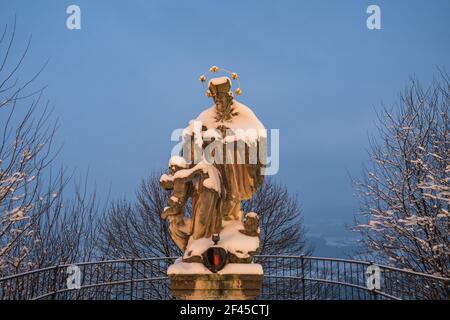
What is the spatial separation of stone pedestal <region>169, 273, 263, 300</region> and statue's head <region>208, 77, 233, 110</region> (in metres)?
2.46

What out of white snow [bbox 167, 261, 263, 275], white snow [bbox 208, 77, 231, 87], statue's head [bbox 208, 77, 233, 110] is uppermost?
white snow [bbox 208, 77, 231, 87]

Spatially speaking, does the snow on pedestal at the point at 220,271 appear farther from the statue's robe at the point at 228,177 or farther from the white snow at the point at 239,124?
the white snow at the point at 239,124

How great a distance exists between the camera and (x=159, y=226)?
13945 millimetres

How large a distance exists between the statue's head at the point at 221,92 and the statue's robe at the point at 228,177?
196mm

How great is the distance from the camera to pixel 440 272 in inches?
276

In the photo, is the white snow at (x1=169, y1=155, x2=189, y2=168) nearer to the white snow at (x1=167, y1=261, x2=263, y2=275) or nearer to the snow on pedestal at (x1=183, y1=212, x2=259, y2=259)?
the snow on pedestal at (x1=183, y1=212, x2=259, y2=259)

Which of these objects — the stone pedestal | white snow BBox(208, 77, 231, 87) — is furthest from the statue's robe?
the stone pedestal

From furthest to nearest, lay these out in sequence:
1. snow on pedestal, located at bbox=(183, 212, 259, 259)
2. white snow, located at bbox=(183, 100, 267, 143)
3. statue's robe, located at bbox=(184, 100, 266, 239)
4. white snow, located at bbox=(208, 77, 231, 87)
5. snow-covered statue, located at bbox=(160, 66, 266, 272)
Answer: white snow, located at bbox=(208, 77, 231, 87)
white snow, located at bbox=(183, 100, 267, 143)
statue's robe, located at bbox=(184, 100, 266, 239)
snow-covered statue, located at bbox=(160, 66, 266, 272)
snow on pedestal, located at bbox=(183, 212, 259, 259)

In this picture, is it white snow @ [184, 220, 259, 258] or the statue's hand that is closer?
white snow @ [184, 220, 259, 258]

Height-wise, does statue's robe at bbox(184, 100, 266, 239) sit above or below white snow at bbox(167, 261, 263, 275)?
above

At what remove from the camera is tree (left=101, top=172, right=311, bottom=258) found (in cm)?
1366

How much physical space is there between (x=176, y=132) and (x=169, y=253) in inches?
342

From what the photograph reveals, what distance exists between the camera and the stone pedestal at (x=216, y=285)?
4.75 meters

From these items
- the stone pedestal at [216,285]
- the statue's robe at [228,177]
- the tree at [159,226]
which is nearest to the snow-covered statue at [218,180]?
the statue's robe at [228,177]
